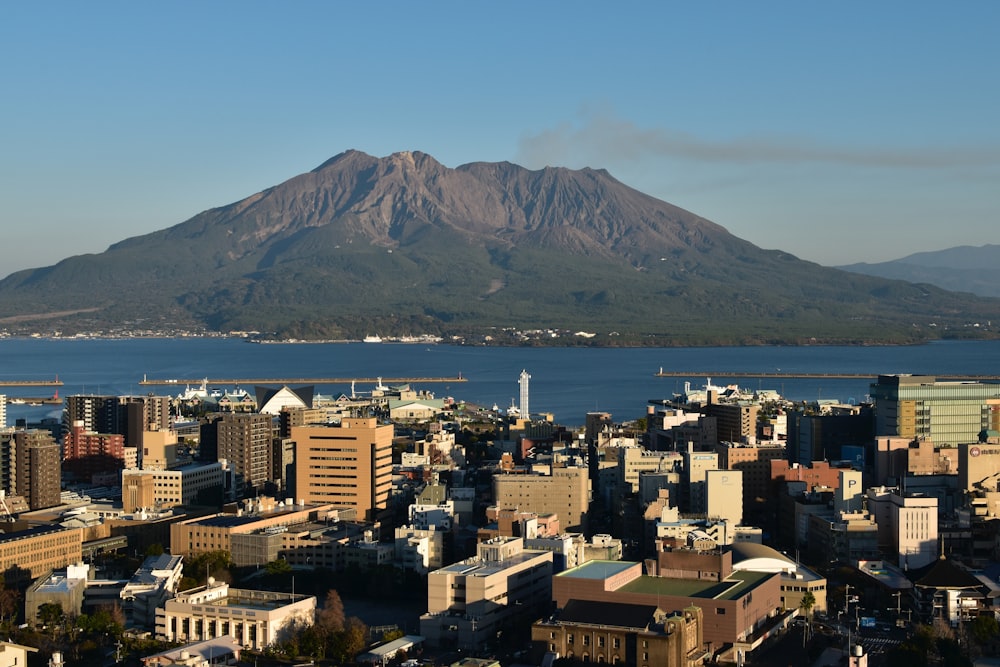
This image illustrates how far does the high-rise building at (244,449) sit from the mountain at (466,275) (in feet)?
176

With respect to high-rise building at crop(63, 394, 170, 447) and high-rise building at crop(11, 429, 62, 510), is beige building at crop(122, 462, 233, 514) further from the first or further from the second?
high-rise building at crop(63, 394, 170, 447)

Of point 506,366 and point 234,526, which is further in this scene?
point 506,366

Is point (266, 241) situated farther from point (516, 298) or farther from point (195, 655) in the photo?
point (195, 655)

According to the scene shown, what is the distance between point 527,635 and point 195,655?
10.3 ft

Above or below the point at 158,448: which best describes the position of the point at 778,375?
above

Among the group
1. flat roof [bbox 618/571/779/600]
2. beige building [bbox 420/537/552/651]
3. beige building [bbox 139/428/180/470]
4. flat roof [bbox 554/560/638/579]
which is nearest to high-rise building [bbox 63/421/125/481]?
beige building [bbox 139/428/180/470]

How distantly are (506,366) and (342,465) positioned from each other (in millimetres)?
42165

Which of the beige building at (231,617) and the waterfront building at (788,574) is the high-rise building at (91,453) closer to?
the beige building at (231,617)

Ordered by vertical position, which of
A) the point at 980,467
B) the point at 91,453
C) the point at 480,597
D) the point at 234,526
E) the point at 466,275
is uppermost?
the point at 466,275

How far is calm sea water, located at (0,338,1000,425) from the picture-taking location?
4791 centimetres

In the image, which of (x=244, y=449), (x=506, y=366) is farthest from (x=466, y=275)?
(x=244, y=449)

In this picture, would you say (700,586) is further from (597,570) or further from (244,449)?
(244,449)

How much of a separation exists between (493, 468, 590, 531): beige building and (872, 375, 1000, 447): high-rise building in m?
6.86

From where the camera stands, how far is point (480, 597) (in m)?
14.6
